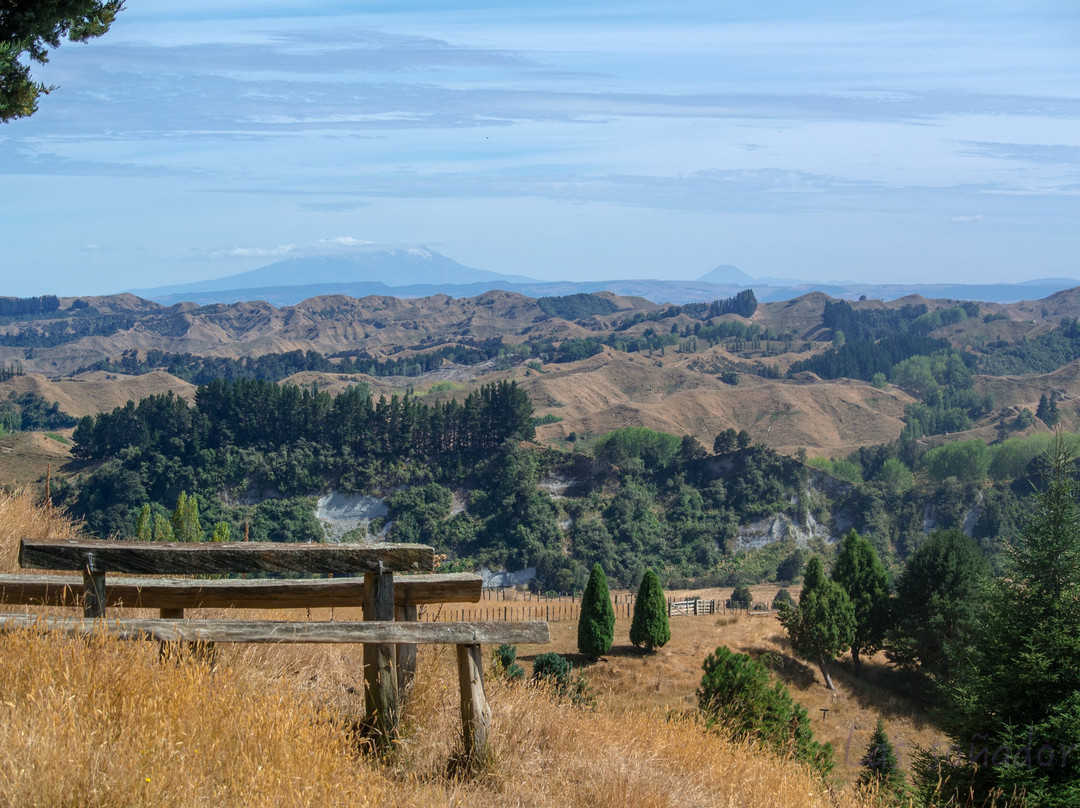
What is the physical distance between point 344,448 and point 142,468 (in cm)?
1800

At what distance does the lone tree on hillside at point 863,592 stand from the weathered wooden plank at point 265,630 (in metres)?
28.8

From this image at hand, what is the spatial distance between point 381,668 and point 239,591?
3.03 ft

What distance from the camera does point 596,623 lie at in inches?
1070

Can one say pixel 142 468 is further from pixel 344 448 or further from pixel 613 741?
pixel 613 741

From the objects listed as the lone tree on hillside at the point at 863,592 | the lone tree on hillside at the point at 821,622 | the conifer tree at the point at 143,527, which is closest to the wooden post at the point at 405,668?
the conifer tree at the point at 143,527

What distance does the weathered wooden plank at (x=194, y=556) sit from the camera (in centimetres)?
445

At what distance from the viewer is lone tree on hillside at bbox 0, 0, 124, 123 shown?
31.3ft

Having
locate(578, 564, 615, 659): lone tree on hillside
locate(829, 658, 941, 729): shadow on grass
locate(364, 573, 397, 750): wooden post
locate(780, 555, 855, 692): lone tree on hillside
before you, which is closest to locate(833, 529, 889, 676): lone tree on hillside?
locate(829, 658, 941, 729): shadow on grass

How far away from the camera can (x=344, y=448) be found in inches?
3312

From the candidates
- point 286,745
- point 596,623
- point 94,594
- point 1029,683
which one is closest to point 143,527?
point 596,623

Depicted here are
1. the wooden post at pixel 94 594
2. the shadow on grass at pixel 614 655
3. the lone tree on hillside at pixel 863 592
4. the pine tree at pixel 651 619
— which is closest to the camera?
the wooden post at pixel 94 594

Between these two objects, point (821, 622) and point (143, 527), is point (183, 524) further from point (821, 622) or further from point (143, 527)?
point (821, 622)

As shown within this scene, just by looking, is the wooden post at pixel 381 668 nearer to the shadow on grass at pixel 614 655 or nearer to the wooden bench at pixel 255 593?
the wooden bench at pixel 255 593

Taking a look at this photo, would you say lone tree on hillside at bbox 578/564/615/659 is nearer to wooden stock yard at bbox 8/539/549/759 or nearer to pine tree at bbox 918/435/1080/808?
pine tree at bbox 918/435/1080/808
